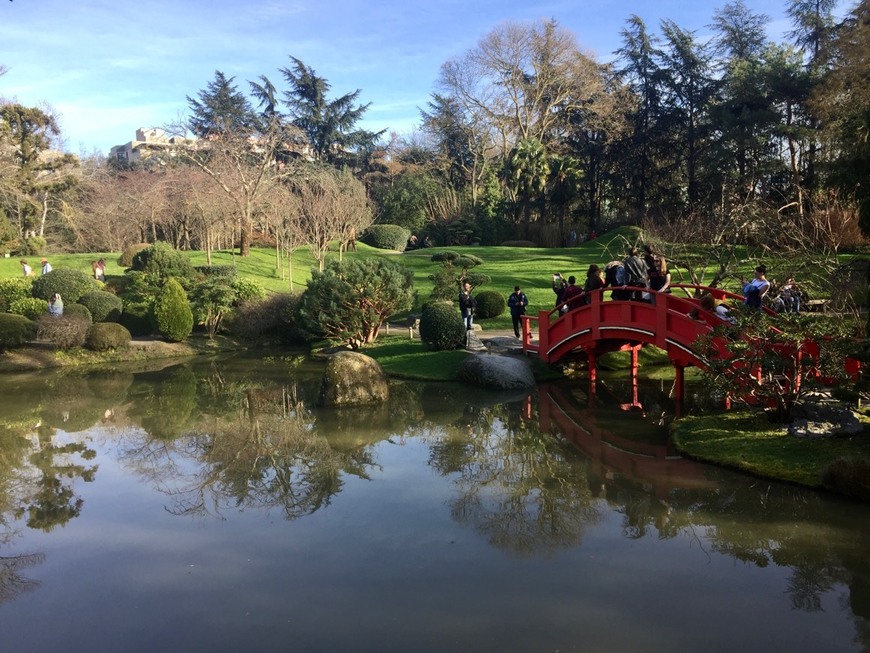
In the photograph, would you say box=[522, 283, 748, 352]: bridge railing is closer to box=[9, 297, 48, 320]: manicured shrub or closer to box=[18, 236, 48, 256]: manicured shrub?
box=[9, 297, 48, 320]: manicured shrub

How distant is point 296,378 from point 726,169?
2917 cm

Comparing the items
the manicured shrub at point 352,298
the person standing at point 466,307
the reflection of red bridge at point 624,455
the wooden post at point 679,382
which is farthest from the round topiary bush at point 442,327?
the wooden post at point 679,382

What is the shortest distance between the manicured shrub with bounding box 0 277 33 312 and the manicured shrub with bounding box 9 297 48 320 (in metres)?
0.98

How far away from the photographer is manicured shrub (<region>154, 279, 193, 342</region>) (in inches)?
917

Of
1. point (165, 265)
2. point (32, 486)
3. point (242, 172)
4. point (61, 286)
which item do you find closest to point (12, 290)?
point (61, 286)

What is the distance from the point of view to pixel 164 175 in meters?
44.7

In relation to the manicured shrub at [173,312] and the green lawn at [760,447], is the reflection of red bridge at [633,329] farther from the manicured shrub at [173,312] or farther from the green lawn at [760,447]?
the manicured shrub at [173,312]

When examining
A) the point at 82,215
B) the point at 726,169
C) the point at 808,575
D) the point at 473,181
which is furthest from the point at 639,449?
the point at 473,181

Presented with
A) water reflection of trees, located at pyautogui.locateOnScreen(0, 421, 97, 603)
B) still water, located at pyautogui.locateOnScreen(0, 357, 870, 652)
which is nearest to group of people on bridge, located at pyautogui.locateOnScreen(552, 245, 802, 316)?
still water, located at pyautogui.locateOnScreen(0, 357, 870, 652)

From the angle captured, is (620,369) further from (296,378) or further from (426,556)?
(426,556)

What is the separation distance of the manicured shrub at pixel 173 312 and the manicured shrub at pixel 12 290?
5035 millimetres

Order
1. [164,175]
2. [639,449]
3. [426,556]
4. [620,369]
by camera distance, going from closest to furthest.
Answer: [426,556], [639,449], [620,369], [164,175]

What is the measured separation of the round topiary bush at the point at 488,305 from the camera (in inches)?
945

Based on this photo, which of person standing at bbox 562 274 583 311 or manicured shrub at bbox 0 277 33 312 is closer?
person standing at bbox 562 274 583 311
